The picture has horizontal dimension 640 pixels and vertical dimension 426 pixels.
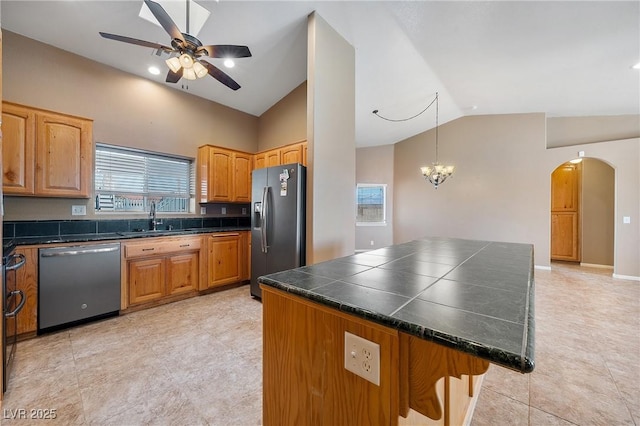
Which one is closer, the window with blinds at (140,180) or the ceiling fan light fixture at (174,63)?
Result: the ceiling fan light fixture at (174,63)

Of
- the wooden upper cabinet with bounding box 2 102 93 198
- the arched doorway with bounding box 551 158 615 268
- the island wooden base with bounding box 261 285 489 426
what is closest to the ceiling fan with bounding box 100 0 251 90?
the wooden upper cabinet with bounding box 2 102 93 198

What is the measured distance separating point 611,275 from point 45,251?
8249mm

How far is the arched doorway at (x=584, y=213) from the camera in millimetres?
5258

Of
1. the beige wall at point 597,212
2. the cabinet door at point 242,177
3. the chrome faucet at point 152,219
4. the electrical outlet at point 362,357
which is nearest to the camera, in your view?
the electrical outlet at point 362,357

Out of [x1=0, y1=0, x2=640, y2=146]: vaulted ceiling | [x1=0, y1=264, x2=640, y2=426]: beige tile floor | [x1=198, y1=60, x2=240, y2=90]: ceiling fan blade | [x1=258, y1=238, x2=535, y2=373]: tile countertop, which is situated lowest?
[x1=0, y1=264, x2=640, y2=426]: beige tile floor

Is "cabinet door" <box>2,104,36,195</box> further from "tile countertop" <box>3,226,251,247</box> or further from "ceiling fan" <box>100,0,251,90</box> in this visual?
"ceiling fan" <box>100,0,251,90</box>

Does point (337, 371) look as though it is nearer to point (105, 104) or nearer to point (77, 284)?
point (77, 284)

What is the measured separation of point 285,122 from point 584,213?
6.53 meters

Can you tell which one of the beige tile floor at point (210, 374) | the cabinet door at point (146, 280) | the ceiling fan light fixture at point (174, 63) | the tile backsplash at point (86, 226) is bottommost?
the beige tile floor at point (210, 374)

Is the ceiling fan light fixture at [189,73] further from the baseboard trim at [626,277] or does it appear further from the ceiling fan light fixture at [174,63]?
the baseboard trim at [626,277]

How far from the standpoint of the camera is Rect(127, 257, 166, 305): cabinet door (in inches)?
113

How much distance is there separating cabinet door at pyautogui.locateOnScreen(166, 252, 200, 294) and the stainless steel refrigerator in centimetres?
75

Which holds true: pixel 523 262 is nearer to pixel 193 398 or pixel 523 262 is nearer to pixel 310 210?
pixel 310 210

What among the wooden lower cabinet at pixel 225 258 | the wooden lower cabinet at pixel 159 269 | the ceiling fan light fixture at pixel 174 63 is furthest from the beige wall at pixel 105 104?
the ceiling fan light fixture at pixel 174 63
